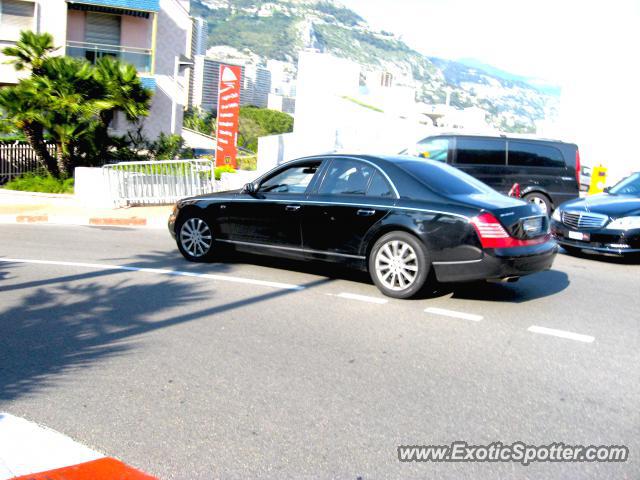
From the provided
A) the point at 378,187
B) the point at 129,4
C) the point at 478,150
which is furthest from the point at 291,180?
the point at 129,4

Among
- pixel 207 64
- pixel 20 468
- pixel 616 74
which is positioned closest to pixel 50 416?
pixel 20 468

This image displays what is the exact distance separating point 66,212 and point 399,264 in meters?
10.9

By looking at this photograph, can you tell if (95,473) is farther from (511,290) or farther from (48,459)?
(511,290)

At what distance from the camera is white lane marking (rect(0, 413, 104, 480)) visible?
4238mm

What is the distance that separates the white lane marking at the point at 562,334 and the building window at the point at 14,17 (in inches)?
1059

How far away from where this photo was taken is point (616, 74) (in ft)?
155

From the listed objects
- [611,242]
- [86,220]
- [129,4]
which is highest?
[129,4]

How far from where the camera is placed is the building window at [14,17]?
2909 centimetres

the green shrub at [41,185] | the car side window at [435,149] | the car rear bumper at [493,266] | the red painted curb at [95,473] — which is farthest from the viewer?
the green shrub at [41,185]

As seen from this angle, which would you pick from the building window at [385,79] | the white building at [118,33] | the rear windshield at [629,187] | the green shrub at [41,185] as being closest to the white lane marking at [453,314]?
the rear windshield at [629,187]

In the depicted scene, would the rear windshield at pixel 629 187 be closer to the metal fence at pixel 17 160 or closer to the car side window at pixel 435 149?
the car side window at pixel 435 149

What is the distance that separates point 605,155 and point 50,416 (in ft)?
133

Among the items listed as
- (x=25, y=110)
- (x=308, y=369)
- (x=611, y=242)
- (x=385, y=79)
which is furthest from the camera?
(x=385, y=79)

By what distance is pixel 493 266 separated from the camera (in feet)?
25.9
